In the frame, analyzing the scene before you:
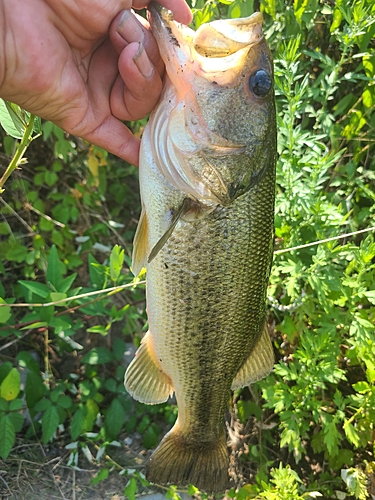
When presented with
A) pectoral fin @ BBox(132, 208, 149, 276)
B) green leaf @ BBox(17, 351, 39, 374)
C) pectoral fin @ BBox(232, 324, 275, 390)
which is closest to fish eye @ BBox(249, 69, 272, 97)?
pectoral fin @ BBox(132, 208, 149, 276)

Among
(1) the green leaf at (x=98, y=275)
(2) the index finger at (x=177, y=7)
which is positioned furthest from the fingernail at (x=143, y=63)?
(1) the green leaf at (x=98, y=275)

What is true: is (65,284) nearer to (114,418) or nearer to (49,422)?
(49,422)

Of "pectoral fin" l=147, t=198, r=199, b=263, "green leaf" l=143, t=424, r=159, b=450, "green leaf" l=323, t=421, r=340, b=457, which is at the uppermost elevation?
"pectoral fin" l=147, t=198, r=199, b=263

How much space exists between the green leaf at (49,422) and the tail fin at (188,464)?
0.70 meters

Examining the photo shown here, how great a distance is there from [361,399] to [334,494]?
853 mm

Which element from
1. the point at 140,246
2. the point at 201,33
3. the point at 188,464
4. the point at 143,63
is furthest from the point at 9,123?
the point at 188,464

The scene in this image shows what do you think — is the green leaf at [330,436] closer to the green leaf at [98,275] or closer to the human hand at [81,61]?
the green leaf at [98,275]

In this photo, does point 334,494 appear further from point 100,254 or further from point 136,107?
point 136,107

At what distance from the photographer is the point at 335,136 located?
2.44 m

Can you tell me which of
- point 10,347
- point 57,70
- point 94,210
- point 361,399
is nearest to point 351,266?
point 361,399

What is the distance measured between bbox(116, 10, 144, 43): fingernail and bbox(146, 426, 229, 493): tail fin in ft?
5.44

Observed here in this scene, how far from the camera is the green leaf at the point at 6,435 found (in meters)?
2.09

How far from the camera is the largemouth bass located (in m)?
1.40

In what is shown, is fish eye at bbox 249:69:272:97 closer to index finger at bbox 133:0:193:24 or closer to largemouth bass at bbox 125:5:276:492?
largemouth bass at bbox 125:5:276:492
